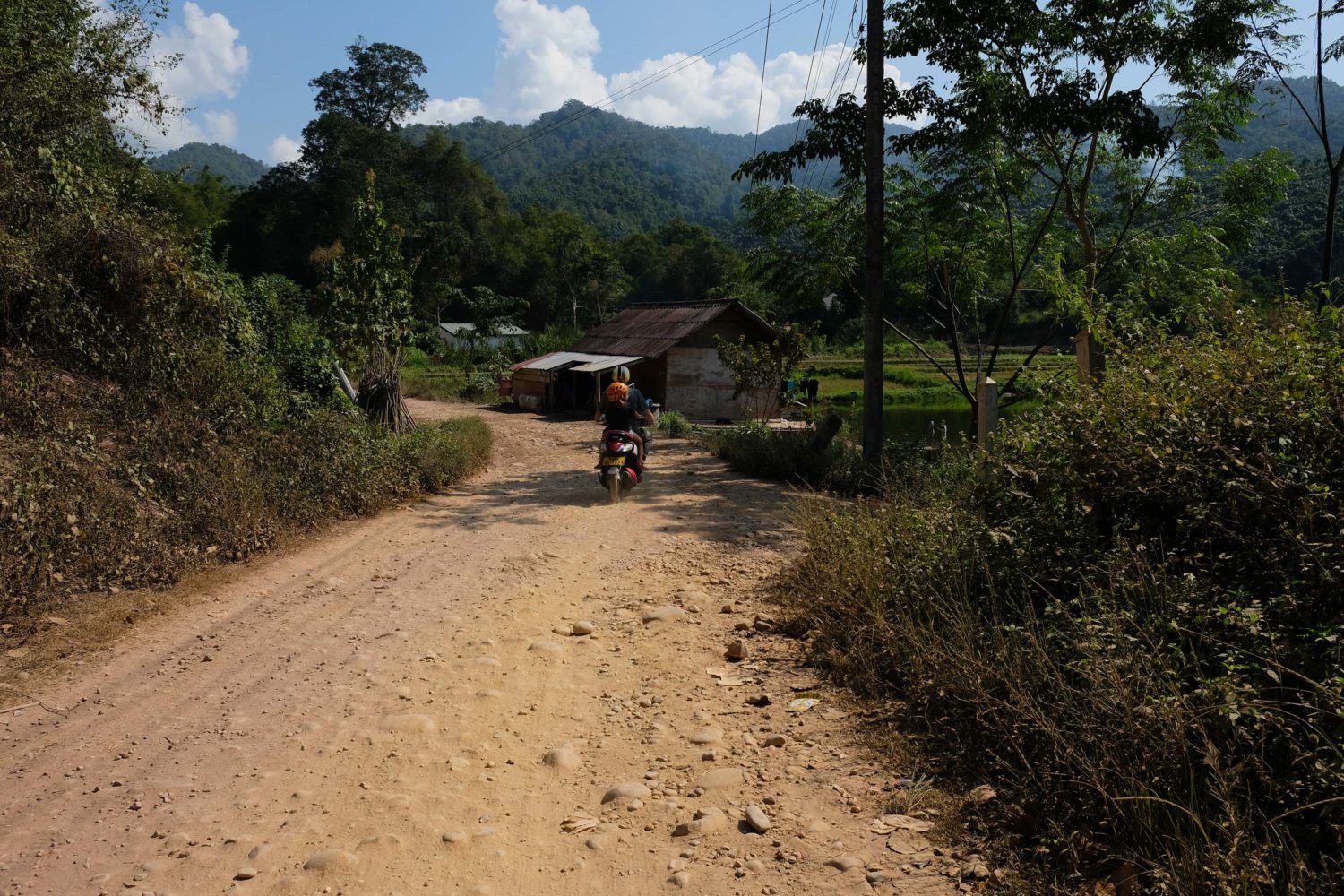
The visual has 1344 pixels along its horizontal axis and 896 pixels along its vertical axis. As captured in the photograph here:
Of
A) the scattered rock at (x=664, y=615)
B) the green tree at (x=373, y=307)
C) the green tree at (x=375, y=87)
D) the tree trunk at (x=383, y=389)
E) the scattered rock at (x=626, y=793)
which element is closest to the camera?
the scattered rock at (x=626, y=793)

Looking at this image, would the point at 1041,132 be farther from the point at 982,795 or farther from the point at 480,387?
the point at 480,387

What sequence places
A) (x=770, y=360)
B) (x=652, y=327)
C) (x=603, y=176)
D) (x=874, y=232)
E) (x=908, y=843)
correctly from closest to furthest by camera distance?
(x=908, y=843)
(x=874, y=232)
(x=770, y=360)
(x=652, y=327)
(x=603, y=176)

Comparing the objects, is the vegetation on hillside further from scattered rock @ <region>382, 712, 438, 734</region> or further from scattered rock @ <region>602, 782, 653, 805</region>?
scattered rock @ <region>602, 782, 653, 805</region>

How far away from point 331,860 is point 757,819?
1647 mm

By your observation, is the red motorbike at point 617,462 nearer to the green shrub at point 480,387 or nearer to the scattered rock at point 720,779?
the scattered rock at point 720,779

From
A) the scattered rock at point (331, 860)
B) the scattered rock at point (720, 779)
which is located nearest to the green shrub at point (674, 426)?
the scattered rock at point (720, 779)

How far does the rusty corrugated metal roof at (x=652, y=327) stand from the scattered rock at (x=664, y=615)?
18490mm

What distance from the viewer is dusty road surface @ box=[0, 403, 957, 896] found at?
347cm

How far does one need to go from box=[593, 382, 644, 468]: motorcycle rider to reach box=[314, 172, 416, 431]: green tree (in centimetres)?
374

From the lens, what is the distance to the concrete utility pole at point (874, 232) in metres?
11.5

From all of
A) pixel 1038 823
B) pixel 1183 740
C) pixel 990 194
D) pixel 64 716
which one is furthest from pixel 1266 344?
pixel 990 194

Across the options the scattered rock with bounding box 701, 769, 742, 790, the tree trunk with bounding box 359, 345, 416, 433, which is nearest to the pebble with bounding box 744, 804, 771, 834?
the scattered rock with bounding box 701, 769, 742, 790

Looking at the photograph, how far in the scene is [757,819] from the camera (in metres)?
3.82

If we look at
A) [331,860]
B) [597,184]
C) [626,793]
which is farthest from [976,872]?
[597,184]
